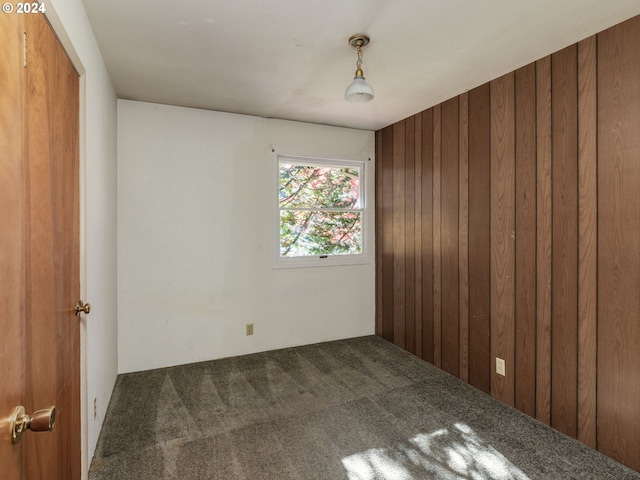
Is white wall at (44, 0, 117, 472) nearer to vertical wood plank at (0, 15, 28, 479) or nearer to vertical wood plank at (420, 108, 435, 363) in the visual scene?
vertical wood plank at (0, 15, 28, 479)

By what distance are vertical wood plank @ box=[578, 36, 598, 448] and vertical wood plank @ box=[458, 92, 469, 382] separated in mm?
848

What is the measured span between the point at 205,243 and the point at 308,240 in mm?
1096

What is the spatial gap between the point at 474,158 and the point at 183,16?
2252 mm

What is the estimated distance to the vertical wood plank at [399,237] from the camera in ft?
11.8

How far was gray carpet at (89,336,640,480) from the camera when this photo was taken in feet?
6.05

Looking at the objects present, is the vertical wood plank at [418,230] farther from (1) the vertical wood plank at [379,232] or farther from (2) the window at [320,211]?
(2) the window at [320,211]

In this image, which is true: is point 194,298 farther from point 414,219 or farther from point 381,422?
point 414,219

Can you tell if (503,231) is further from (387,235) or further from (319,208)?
(319,208)

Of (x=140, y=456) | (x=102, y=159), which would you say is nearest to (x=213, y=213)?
(x=102, y=159)

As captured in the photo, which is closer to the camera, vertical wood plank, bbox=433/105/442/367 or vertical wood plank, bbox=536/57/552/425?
vertical wood plank, bbox=536/57/552/425

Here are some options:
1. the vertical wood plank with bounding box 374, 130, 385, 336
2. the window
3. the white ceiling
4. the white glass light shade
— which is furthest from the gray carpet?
the white ceiling

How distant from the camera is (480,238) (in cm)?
271

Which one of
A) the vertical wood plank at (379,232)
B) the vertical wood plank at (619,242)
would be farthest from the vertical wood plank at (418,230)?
the vertical wood plank at (619,242)

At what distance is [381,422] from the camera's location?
2.29 metres
